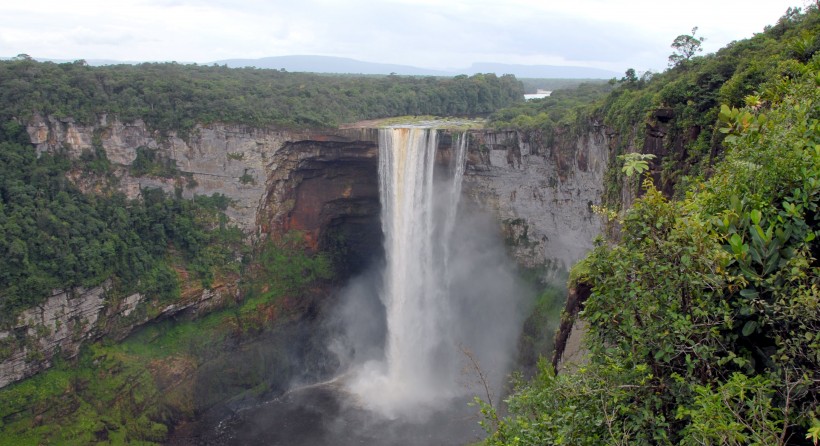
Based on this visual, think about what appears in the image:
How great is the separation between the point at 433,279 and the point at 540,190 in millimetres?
6005

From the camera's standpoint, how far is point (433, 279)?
26.9m

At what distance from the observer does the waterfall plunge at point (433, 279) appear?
82.5 ft

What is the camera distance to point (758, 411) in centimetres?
430

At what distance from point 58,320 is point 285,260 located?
8.95m

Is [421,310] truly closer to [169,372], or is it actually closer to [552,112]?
[552,112]

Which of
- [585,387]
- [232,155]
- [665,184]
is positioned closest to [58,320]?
[232,155]

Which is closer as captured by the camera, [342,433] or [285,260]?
[342,433]

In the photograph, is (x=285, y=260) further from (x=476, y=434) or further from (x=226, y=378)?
(x=476, y=434)

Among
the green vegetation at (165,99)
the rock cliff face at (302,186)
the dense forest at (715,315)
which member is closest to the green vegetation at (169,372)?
the rock cliff face at (302,186)

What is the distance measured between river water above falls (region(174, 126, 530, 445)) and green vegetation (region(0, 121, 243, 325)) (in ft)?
19.6

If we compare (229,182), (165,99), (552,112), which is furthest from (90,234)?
(552,112)

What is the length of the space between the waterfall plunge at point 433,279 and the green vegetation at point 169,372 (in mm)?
3785

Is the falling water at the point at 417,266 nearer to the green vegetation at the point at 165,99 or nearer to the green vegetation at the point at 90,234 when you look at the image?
the green vegetation at the point at 165,99

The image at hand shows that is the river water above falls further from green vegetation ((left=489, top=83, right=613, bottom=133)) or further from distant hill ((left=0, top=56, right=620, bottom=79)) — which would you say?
distant hill ((left=0, top=56, right=620, bottom=79))
